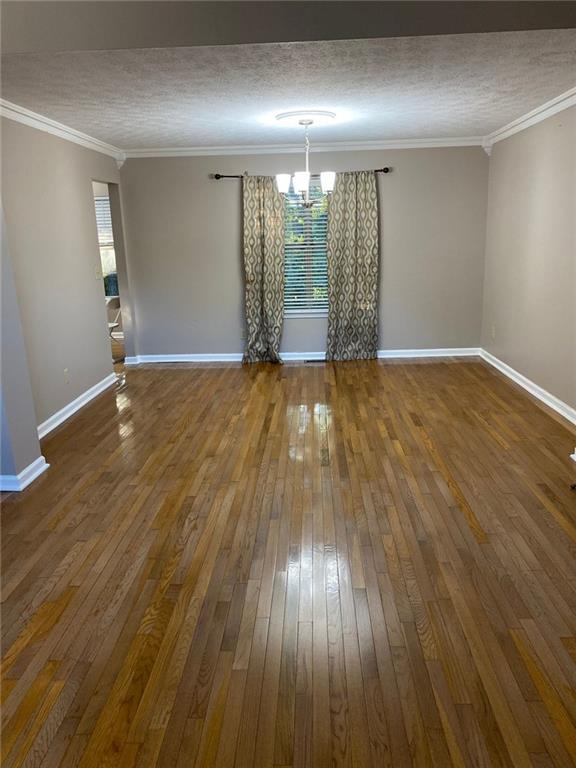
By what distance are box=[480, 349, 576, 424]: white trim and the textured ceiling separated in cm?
244

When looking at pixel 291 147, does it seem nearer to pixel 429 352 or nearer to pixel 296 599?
pixel 429 352

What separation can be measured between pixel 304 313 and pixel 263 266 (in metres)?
0.78

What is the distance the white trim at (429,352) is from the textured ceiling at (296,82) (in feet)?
8.72

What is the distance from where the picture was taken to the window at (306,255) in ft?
20.8

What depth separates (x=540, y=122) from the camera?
4.61 metres

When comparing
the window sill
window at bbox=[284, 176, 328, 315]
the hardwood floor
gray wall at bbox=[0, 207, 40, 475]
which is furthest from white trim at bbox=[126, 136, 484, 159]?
the hardwood floor

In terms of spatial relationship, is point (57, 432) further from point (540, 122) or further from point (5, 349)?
point (540, 122)

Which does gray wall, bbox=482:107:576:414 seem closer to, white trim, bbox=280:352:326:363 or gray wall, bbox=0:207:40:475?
white trim, bbox=280:352:326:363

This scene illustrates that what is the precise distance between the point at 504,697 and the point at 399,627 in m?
0.45

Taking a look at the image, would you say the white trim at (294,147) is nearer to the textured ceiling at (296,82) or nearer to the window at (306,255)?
the window at (306,255)

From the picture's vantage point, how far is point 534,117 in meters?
4.64

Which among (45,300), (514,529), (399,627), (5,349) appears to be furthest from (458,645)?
(45,300)

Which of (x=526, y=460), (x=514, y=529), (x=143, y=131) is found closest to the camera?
(x=514, y=529)

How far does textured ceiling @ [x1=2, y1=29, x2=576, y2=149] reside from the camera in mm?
2650
